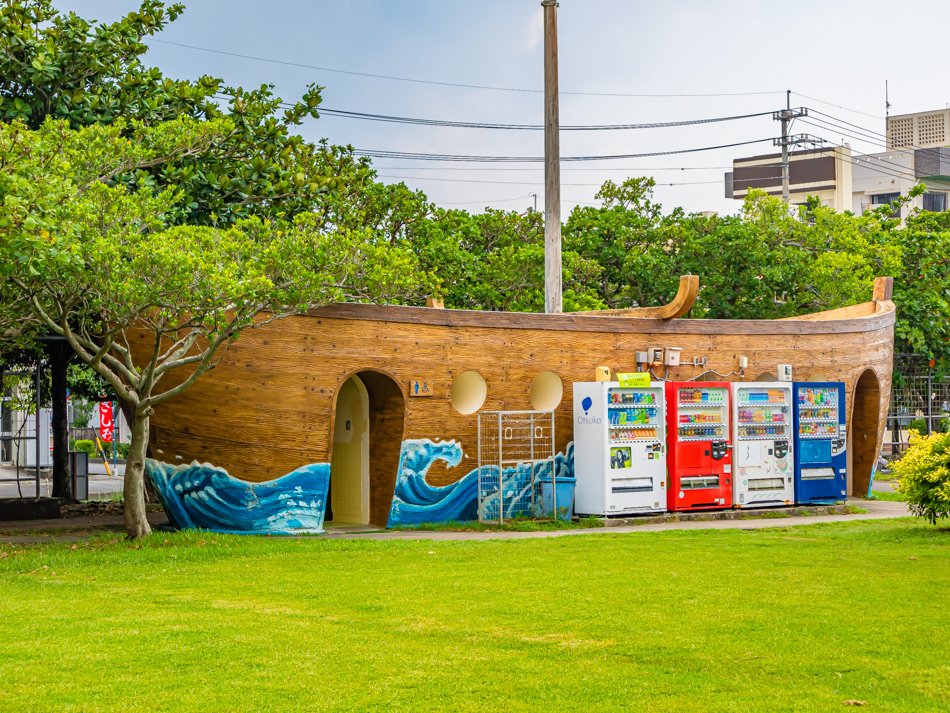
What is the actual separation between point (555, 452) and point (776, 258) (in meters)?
15.1

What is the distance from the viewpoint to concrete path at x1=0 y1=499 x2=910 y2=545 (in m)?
16.1

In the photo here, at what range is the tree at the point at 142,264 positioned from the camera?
12.8 metres

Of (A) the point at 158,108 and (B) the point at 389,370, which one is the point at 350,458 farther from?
(A) the point at 158,108

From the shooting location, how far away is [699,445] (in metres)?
18.9

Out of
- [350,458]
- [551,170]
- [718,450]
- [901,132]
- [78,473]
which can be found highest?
[901,132]

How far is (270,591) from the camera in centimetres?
1101

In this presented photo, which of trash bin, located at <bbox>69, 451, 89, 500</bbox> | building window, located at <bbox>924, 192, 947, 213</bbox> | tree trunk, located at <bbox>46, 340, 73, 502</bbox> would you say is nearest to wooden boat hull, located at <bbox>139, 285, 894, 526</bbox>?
tree trunk, located at <bbox>46, 340, 73, 502</bbox>

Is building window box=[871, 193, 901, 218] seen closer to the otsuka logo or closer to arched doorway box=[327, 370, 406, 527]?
the otsuka logo

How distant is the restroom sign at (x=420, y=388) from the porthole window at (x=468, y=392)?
0.67 meters

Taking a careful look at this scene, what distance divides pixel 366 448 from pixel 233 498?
2588 millimetres

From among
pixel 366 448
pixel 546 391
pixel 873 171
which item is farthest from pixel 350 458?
pixel 873 171

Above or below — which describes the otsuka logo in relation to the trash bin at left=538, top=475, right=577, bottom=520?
above

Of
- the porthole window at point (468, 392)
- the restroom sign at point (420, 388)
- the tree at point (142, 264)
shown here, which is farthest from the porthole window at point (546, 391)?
the tree at point (142, 264)

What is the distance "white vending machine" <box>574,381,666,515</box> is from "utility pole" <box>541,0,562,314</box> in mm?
3252
